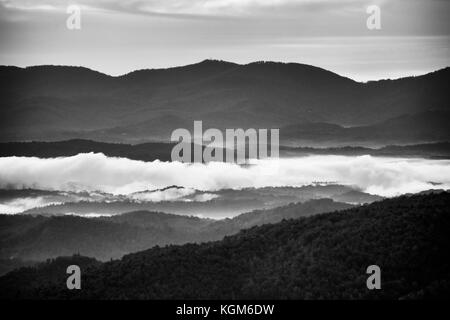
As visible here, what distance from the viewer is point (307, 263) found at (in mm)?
68938

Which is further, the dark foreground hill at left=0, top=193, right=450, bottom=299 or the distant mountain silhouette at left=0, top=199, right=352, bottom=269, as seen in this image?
the distant mountain silhouette at left=0, top=199, right=352, bottom=269

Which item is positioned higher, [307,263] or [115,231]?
[115,231]

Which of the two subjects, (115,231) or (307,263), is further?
(115,231)

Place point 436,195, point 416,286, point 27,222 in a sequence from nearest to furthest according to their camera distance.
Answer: point 416,286, point 436,195, point 27,222

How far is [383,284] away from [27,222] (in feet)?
361

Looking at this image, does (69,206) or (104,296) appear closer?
(104,296)

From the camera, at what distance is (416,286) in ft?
202

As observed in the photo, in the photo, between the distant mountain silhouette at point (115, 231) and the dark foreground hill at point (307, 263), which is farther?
the distant mountain silhouette at point (115, 231)

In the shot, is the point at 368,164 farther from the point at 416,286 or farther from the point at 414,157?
the point at 416,286

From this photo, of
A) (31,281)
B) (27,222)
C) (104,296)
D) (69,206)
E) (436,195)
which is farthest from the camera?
(69,206)

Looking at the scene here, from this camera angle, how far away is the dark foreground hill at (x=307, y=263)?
64125mm

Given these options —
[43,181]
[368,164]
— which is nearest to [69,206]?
[43,181]

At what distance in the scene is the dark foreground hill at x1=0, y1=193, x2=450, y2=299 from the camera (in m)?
64.1

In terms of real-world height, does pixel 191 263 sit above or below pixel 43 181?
below
